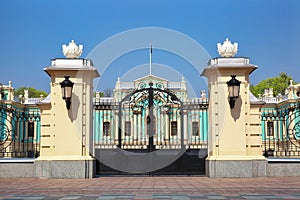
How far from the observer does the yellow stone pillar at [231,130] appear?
11469 mm

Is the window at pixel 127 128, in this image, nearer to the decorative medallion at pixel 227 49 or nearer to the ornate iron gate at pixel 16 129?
the ornate iron gate at pixel 16 129

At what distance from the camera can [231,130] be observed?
38.3 ft

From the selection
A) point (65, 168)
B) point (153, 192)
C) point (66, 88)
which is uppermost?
point (66, 88)

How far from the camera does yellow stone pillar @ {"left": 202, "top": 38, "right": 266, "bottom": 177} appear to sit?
452 inches

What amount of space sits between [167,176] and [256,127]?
316 centimetres

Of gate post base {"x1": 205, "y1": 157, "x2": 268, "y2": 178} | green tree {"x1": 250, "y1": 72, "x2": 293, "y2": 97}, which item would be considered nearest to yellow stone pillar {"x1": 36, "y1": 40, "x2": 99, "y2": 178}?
gate post base {"x1": 205, "y1": 157, "x2": 268, "y2": 178}

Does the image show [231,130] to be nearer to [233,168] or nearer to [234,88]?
[233,168]

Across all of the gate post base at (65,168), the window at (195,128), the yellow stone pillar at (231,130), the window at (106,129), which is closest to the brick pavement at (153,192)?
the gate post base at (65,168)

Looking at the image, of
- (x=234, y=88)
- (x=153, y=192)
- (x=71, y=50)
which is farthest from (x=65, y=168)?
(x=234, y=88)

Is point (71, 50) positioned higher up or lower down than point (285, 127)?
higher up

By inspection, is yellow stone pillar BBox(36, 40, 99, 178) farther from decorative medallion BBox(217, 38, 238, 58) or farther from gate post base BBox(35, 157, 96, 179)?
decorative medallion BBox(217, 38, 238, 58)

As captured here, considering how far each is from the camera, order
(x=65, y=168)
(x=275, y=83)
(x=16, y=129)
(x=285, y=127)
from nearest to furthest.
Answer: (x=65, y=168)
(x=16, y=129)
(x=285, y=127)
(x=275, y=83)

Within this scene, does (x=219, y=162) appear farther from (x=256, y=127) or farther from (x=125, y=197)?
(x=125, y=197)

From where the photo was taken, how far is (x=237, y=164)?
37.6ft
